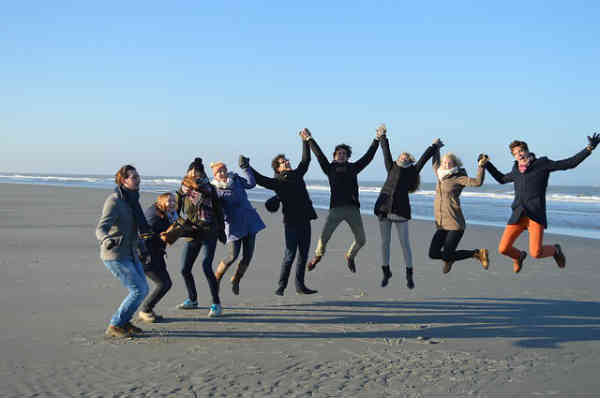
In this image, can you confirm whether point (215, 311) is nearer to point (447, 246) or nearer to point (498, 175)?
point (447, 246)

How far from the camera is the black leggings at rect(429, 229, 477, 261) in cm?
843

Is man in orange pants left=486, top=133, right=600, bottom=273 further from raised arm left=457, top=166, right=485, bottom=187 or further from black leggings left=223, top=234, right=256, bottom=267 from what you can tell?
black leggings left=223, top=234, right=256, bottom=267

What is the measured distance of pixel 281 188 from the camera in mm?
8508

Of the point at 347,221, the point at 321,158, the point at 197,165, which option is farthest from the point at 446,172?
the point at 197,165

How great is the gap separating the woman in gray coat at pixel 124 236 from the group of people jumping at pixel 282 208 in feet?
0.04

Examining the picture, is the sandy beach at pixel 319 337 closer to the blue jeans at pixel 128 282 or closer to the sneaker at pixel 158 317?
the sneaker at pixel 158 317

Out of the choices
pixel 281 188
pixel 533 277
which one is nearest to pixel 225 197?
pixel 281 188

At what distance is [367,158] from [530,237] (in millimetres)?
2564

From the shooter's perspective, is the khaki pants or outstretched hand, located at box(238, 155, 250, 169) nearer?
outstretched hand, located at box(238, 155, 250, 169)

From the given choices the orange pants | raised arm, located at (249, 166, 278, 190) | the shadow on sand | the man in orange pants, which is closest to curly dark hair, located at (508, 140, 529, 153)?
the man in orange pants

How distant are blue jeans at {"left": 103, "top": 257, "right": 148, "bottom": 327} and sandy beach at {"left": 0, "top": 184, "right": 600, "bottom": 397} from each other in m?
0.29

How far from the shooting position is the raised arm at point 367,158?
8641 mm

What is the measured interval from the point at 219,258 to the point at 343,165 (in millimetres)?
5805

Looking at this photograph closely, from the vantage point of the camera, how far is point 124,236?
6441 millimetres
